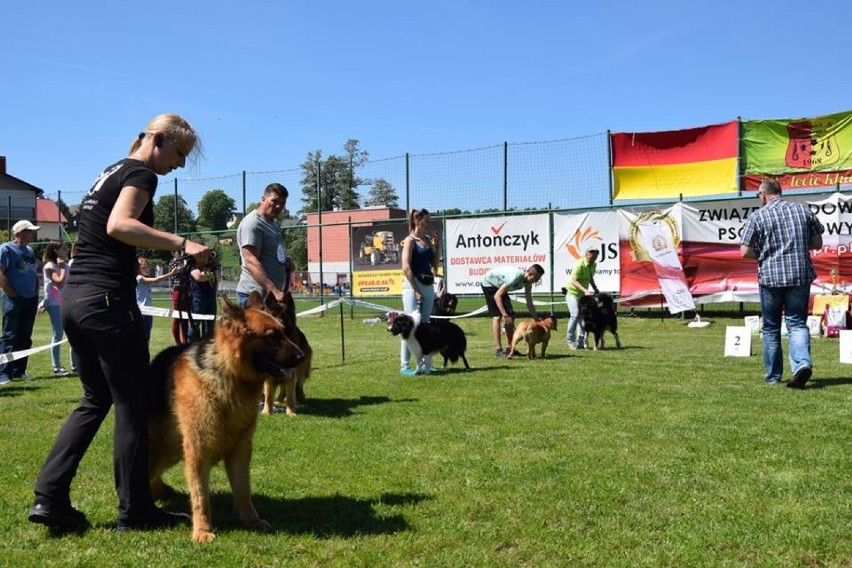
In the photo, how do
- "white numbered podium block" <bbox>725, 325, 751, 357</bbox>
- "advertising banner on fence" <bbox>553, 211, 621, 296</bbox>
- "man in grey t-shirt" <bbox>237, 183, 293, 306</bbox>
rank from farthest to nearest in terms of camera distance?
"advertising banner on fence" <bbox>553, 211, 621, 296</bbox>, "white numbered podium block" <bbox>725, 325, 751, 357</bbox>, "man in grey t-shirt" <bbox>237, 183, 293, 306</bbox>

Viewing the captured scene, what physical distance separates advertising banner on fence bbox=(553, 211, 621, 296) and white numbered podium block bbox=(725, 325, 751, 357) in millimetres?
6671

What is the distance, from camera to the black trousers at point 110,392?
3438mm

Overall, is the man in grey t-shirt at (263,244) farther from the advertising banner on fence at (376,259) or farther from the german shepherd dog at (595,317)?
the advertising banner on fence at (376,259)

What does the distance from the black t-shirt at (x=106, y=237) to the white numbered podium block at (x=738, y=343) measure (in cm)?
992

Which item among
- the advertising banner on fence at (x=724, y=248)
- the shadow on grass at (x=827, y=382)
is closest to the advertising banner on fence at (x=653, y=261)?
the advertising banner on fence at (x=724, y=248)

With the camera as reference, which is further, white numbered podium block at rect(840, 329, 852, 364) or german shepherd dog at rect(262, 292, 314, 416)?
white numbered podium block at rect(840, 329, 852, 364)

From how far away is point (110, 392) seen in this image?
365 cm

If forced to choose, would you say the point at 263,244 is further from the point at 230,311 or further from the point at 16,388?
the point at 16,388

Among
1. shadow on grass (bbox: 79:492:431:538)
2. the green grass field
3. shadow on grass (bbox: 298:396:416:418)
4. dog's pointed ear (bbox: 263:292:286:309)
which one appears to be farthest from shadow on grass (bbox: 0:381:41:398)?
shadow on grass (bbox: 79:492:431:538)

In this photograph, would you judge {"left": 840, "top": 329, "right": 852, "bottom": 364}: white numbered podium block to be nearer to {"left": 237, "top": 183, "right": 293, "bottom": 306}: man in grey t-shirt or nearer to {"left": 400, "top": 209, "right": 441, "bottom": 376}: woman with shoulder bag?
{"left": 400, "top": 209, "right": 441, "bottom": 376}: woman with shoulder bag

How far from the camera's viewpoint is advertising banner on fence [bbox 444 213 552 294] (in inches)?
744

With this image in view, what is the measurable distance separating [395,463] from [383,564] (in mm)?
1817

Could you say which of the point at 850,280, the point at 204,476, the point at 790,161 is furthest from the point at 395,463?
the point at 790,161

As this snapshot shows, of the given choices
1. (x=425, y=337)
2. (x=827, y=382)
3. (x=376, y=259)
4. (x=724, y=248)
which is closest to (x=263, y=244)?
(x=425, y=337)
